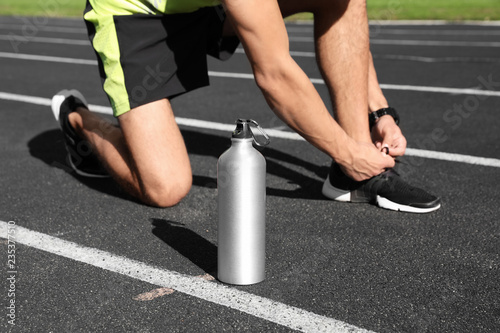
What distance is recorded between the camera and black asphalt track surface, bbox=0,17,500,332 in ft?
7.07

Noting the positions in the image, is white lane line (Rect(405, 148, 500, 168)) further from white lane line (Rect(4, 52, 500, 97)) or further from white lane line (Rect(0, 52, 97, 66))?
white lane line (Rect(0, 52, 97, 66))

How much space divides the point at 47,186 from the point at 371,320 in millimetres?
2228

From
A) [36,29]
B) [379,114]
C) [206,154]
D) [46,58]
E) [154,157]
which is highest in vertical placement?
[379,114]

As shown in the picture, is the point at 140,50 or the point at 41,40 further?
the point at 41,40

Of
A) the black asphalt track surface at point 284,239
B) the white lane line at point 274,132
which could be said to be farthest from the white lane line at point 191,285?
the white lane line at point 274,132

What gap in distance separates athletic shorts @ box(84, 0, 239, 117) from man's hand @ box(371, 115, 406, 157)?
3.40 feet

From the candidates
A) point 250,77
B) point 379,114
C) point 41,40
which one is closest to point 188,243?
point 379,114

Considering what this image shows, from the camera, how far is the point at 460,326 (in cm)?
207

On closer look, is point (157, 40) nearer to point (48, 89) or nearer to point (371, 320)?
point (371, 320)

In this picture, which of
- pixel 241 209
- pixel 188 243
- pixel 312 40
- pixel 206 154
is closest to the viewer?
pixel 241 209

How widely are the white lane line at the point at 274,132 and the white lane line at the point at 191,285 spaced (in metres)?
2.16

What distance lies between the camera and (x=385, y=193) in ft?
10.2

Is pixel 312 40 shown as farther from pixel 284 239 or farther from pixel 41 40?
pixel 284 239

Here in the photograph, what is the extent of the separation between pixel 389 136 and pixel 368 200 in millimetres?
342
